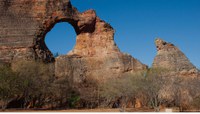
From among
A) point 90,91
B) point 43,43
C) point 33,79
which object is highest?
point 43,43

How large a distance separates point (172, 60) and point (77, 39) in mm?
13298

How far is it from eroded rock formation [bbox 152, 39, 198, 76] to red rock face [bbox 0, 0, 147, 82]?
2.51 metres

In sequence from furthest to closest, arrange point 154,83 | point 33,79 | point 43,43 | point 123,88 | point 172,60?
point 172,60, point 43,43, point 123,88, point 154,83, point 33,79

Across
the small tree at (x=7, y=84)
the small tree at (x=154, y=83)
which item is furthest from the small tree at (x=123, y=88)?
the small tree at (x=7, y=84)

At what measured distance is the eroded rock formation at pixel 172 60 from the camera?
3952cm

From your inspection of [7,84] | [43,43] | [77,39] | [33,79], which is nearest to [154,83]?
[33,79]

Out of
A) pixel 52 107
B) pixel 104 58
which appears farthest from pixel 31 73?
pixel 104 58

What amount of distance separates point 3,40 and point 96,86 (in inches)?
502

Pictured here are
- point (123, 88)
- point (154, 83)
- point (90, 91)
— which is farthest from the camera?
point (90, 91)

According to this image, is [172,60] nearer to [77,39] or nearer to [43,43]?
[77,39]

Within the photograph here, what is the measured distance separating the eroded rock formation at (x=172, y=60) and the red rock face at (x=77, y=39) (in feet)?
8.24

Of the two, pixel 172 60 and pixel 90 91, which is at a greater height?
pixel 172 60

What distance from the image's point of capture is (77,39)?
4341 centimetres

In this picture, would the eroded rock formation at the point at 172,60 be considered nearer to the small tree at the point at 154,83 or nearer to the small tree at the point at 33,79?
the small tree at the point at 154,83
